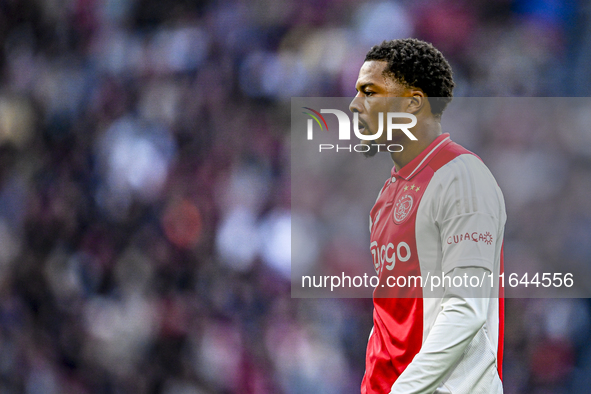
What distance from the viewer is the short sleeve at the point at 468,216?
0.46 metres

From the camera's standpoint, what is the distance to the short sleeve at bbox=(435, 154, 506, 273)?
0.46 m

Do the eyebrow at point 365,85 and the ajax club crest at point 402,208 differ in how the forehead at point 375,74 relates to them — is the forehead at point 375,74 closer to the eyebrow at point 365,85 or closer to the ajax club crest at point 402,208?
the eyebrow at point 365,85

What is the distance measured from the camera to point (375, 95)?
0.55 m

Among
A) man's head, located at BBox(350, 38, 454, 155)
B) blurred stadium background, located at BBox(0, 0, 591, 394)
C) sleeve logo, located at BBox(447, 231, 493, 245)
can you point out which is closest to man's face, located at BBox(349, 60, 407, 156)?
man's head, located at BBox(350, 38, 454, 155)

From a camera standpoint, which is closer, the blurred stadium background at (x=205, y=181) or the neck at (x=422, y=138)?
the neck at (x=422, y=138)

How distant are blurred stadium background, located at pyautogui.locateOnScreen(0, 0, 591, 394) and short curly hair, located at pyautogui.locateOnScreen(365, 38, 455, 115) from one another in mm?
586

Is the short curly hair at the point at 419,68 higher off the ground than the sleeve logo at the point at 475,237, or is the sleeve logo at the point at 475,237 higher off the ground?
the short curly hair at the point at 419,68

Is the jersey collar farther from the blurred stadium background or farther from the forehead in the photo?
the blurred stadium background

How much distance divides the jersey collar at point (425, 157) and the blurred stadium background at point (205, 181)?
1.88 feet

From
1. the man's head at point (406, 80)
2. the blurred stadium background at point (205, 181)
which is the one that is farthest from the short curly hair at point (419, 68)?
the blurred stadium background at point (205, 181)

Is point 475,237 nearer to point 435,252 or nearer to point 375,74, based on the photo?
point 435,252

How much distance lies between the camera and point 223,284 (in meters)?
1.44

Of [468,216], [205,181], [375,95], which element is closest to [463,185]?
[468,216]

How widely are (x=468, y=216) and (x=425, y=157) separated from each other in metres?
0.10
